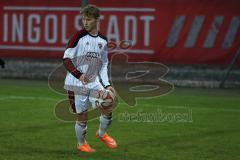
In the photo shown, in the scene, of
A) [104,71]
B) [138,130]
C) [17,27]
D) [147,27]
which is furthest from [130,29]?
[104,71]

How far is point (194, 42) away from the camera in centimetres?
1886

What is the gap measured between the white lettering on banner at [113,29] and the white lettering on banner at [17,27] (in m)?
2.61

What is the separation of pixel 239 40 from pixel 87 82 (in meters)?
9.76

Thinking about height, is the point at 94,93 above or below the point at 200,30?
above

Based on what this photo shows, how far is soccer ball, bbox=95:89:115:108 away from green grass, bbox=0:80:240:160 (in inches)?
24.8

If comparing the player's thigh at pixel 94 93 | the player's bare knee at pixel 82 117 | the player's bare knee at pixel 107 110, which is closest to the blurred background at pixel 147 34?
the player's bare knee at pixel 107 110

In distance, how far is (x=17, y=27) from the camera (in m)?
20.4

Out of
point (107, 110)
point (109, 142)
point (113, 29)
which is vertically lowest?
point (113, 29)

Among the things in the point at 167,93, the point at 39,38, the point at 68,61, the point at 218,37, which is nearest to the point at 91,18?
the point at 68,61

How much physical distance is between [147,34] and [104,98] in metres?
9.79

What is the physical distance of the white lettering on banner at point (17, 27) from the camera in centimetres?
2038

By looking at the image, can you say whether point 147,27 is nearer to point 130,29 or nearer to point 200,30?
point 130,29

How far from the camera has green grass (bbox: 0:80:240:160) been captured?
948 cm

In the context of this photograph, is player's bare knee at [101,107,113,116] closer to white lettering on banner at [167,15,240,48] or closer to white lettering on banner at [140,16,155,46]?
white lettering on banner at [167,15,240,48]
